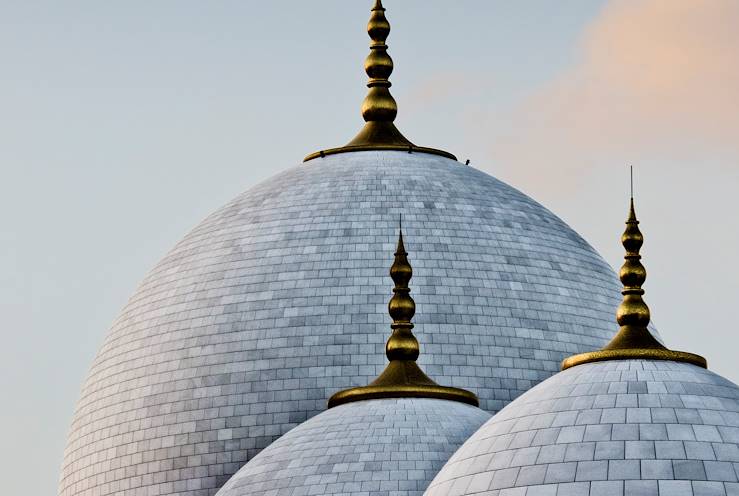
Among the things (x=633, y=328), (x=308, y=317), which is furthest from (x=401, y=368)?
(x=633, y=328)

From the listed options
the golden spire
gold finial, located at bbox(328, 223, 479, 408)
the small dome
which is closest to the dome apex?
the small dome

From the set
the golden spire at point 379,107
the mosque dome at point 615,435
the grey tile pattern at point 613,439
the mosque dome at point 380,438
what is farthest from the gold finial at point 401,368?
the golden spire at point 379,107

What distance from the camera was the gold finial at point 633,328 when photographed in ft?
159

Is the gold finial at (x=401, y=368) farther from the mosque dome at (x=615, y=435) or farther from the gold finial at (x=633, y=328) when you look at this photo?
the mosque dome at (x=615, y=435)

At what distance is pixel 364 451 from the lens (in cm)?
5369

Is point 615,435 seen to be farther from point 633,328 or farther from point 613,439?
point 633,328

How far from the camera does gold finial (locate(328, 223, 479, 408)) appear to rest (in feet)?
186

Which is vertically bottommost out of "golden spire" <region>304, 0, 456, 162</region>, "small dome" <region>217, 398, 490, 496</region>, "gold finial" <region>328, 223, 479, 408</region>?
"small dome" <region>217, 398, 490, 496</region>

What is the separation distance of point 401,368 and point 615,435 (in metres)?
13.3

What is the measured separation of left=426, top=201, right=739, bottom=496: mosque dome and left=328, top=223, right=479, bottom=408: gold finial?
801 cm

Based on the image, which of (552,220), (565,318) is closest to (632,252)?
(565,318)

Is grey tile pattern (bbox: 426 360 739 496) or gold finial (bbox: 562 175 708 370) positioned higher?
gold finial (bbox: 562 175 708 370)

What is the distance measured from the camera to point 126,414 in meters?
64.2

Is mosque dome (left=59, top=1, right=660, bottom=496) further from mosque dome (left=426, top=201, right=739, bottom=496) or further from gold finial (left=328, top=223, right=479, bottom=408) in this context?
mosque dome (left=426, top=201, right=739, bottom=496)
